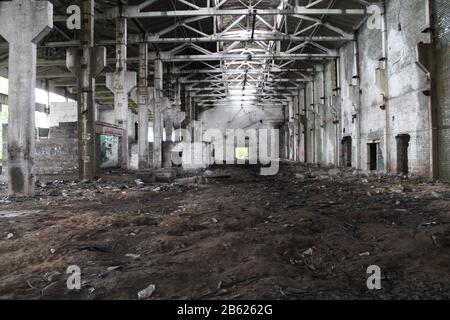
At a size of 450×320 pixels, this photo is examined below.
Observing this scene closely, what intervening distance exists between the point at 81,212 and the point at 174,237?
271 cm

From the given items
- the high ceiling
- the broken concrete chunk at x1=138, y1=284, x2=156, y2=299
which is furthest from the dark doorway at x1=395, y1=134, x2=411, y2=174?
the broken concrete chunk at x1=138, y1=284, x2=156, y2=299

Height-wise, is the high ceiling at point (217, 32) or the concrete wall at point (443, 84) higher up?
the high ceiling at point (217, 32)

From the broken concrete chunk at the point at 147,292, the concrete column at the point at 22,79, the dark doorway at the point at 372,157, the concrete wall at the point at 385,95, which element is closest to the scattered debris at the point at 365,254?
the broken concrete chunk at the point at 147,292

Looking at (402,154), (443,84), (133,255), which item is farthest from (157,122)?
(133,255)

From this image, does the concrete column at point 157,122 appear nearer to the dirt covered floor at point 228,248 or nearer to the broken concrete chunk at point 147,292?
the dirt covered floor at point 228,248

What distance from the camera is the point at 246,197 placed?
28.9 feet

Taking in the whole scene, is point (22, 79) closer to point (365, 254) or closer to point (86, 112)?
point (86, 112)

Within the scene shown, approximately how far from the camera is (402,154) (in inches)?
548

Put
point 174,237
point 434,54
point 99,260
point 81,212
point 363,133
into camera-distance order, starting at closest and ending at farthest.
Result: point 99,260
point 174,237
point 81,212
point 434,54
point 363,133

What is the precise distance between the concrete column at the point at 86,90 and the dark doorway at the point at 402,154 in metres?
10.8

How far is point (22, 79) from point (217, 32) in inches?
513

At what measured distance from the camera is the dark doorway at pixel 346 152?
69.1ft
